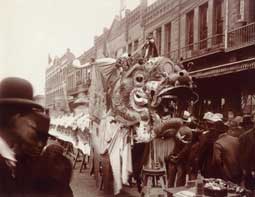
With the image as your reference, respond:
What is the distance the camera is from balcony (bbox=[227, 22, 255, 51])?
206 cm

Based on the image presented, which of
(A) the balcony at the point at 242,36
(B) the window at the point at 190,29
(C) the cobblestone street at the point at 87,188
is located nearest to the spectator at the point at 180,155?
(C) the cobblestone street at the point at 87,188

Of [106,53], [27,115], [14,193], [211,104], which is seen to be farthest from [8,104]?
[106,53]

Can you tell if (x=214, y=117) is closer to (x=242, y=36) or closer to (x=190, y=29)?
(x=242, y=36)

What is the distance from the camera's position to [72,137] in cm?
270

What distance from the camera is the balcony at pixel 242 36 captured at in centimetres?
206

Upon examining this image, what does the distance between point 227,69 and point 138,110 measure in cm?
47

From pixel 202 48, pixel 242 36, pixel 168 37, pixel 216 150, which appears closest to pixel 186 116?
pixel 216 150

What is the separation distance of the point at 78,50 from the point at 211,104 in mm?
723

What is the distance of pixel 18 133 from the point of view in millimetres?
1036

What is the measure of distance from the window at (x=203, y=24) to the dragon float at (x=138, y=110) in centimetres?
46

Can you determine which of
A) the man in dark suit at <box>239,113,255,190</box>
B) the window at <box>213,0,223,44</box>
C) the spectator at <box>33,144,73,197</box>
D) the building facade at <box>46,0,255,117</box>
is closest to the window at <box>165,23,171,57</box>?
the building facade at <box>46,0,255,117</box>

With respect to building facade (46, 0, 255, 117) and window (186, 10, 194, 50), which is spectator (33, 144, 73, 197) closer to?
building facade (46, 0, 255, 117)

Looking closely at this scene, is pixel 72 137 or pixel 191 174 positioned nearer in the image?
pixel 191 174

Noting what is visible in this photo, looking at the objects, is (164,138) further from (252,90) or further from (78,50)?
(78,50)
